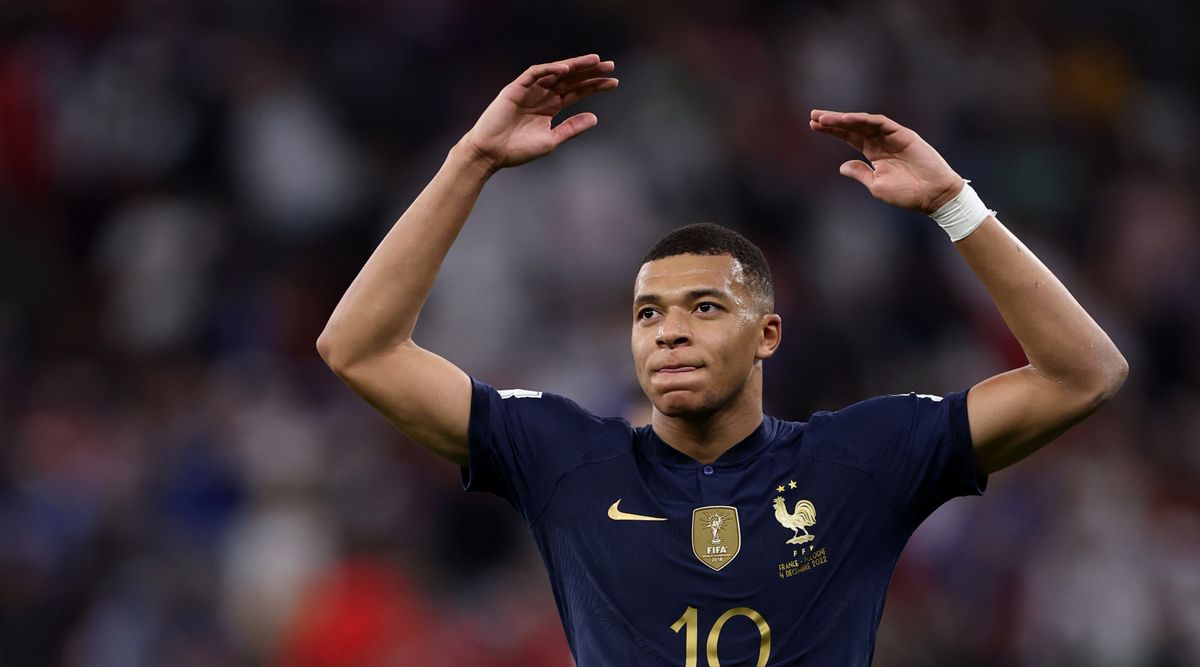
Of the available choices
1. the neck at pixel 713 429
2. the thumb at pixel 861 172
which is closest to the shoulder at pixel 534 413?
the neck at pixel 713 429

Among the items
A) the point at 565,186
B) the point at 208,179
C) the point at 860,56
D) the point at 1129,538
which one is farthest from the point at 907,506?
the point at 860,56

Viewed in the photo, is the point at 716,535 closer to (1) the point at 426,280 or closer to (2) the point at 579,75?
(1) the point at 426,280

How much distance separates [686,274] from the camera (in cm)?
453

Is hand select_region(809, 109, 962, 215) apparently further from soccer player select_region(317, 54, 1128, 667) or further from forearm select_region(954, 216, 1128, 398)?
forearm select_region(954, 216, 1128, 398)

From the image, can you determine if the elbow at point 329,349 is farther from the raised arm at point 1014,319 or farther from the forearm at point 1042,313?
the forearm at point 1042,313

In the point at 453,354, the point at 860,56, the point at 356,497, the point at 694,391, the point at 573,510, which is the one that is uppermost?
the point at 860,56

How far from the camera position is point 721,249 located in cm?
461

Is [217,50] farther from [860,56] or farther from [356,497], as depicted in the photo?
[860,56]

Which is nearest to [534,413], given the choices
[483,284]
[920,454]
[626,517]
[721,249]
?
[626,517]

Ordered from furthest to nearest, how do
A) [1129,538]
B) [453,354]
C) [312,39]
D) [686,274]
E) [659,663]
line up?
[312,39] < [453,354] < [1129,538] < [686,274] < [659,663]

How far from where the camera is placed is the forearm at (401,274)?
441 cm

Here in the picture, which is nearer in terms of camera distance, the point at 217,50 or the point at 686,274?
the point at 686,274

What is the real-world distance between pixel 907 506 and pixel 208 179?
782 cm

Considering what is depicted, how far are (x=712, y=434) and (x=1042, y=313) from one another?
2.88 ft
